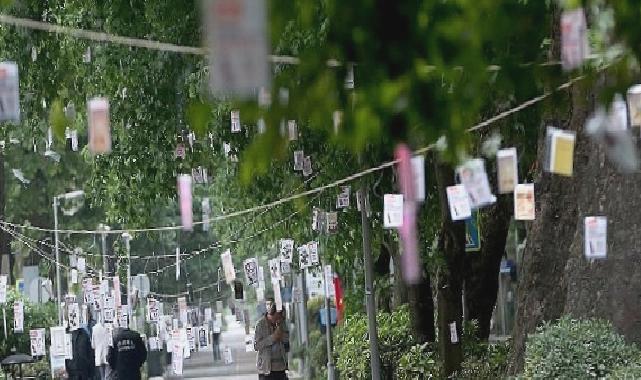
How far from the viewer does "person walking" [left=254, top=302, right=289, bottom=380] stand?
20.4 meters

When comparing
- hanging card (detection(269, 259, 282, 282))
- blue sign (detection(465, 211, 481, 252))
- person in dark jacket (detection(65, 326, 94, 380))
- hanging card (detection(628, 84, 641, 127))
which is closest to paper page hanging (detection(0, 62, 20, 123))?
hanging card (detection(628, 84, 641, 127))

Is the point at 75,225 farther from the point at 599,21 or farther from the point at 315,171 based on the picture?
the point at 599,21

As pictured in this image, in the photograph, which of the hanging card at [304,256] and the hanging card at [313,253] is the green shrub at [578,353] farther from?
the hanging card at [304,256]

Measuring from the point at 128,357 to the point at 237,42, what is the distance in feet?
55.1

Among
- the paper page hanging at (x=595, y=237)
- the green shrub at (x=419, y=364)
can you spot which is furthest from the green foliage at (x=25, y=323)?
the paper page hanging at (x=595, y=237)

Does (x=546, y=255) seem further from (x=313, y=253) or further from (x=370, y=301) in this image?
(x=313, y=253)

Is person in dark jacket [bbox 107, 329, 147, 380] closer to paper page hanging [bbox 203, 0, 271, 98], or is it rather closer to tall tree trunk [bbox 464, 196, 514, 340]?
tall tree trunk [bbox 464, 196, 514, 340]

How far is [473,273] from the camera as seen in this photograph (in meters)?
17.9

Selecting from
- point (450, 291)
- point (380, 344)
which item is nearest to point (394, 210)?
point (450, 291)

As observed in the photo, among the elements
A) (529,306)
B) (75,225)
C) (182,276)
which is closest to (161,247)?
(182,276)

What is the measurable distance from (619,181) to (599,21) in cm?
562

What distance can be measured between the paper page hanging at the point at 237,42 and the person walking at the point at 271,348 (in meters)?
16.6

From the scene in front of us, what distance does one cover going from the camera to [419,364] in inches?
685

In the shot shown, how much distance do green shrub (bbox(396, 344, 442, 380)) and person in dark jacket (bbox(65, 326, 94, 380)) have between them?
713 centimetres
